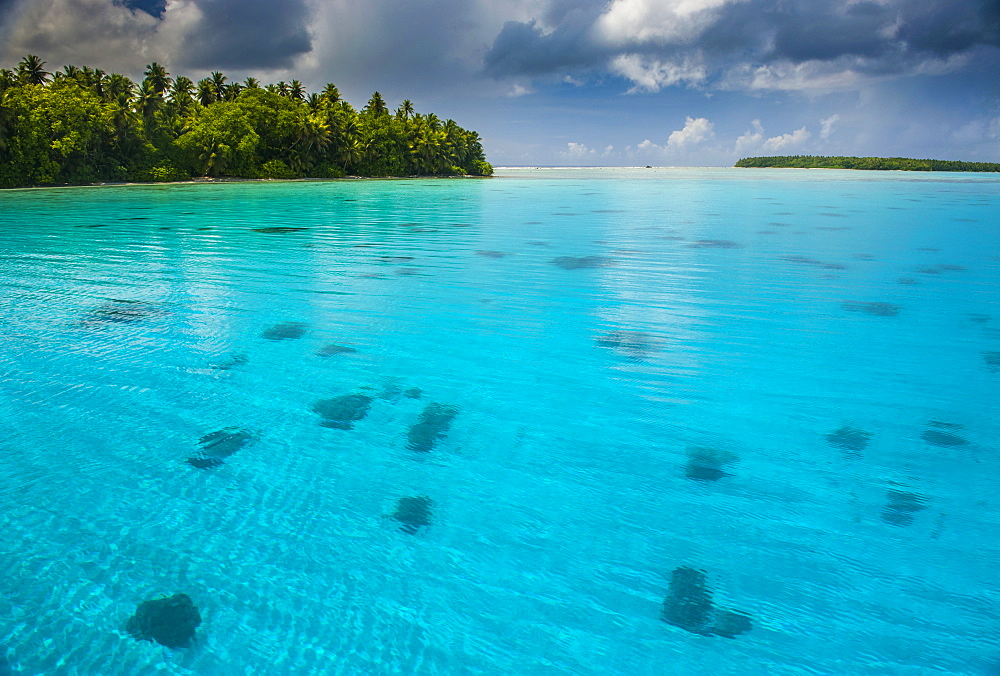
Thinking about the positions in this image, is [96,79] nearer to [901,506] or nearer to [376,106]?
[376,106]

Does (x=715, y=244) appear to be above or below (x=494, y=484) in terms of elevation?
above

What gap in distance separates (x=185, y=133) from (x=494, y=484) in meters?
80.0

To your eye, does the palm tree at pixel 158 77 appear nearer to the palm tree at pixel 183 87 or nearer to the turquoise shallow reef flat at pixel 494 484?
the palm tree at pixel 183 87

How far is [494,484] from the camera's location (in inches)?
206

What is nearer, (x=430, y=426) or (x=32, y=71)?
(x=430, y=426)

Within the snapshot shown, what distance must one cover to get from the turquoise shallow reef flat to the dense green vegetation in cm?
5792

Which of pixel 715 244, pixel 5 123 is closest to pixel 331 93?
pixel 5 123

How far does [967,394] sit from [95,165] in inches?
2979

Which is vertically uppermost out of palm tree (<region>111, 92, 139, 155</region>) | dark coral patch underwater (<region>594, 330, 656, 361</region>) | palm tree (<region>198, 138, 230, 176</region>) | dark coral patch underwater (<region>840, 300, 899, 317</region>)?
palm tree (<region>111, 92, 139, 155</region>)

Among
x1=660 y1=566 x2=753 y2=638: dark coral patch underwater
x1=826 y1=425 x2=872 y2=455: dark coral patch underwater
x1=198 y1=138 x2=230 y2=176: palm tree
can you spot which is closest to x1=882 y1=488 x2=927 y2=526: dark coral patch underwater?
x1=826 y1=425 x2=872 y2=455: dark coral patch underwater

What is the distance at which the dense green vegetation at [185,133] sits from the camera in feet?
183

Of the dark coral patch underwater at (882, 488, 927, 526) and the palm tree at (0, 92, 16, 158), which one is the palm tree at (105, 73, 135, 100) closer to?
the palm tree at (0, 92, 16, 158)

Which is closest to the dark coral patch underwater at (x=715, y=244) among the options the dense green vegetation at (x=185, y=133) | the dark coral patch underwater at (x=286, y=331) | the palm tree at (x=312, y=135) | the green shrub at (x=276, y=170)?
the dark coral patch underwater at (x=286, y=331)

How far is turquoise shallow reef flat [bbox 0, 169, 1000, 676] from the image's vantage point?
138 inches
